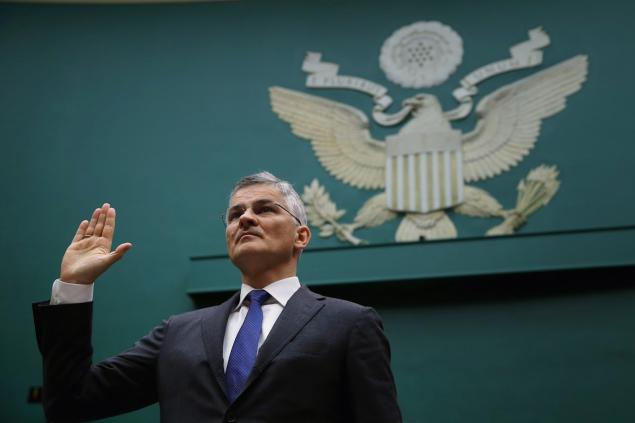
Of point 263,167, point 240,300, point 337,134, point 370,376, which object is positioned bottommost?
point 370,376

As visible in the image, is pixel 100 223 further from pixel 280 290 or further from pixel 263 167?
pixel 263 167

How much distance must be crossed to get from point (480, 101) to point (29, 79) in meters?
3.77

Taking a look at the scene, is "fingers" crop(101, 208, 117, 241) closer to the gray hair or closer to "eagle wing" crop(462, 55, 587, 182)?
the gray hair

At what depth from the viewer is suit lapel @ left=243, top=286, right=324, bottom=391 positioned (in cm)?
155

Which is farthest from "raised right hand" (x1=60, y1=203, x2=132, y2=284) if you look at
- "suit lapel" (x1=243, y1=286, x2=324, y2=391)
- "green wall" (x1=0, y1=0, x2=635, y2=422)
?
"green wall" (x1=0, y1=0, x2=635, y2=422)

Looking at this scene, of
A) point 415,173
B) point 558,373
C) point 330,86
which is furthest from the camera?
point 330,86

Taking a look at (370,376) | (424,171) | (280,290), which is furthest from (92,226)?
(424,171)

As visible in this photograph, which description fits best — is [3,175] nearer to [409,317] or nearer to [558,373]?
[409,317]

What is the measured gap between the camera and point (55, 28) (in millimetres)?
6445

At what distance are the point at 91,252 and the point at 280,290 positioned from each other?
18.0 inches

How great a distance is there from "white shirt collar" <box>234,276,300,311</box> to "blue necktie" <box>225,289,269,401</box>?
0.17ft

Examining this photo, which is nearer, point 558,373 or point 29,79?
point 558,373

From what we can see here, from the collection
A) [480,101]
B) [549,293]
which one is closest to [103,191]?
[480,101]

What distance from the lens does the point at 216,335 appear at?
1672 millimetres
